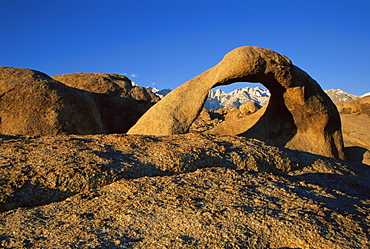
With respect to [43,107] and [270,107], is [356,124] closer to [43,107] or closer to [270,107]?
[270,107]

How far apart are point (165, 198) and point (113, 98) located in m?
4.66

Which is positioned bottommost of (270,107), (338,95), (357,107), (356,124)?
(356,124)

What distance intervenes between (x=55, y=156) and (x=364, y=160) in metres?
5.33

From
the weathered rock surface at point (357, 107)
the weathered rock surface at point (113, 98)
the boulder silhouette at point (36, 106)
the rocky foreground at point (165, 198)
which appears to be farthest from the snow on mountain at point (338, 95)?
the rocky foreground at point (165, 198)

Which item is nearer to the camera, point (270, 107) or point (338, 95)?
point (270, 107)

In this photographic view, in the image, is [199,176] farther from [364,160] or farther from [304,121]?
[364,160]

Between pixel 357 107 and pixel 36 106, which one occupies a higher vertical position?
pixel 357 107

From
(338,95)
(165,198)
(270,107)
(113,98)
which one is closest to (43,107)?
(113,98)

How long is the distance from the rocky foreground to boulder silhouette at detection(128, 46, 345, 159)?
4.36ft

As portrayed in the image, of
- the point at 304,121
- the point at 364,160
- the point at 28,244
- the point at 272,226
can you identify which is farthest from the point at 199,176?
the point at 364,160

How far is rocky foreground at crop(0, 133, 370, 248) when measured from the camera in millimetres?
1684

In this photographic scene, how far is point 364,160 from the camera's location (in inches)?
235

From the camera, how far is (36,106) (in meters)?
4.60

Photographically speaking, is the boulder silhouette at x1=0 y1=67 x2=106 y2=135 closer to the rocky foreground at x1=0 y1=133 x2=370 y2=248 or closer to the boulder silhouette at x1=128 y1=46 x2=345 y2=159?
the boulder silhouette at x1=128 y1=46 x2=345 y2=159
